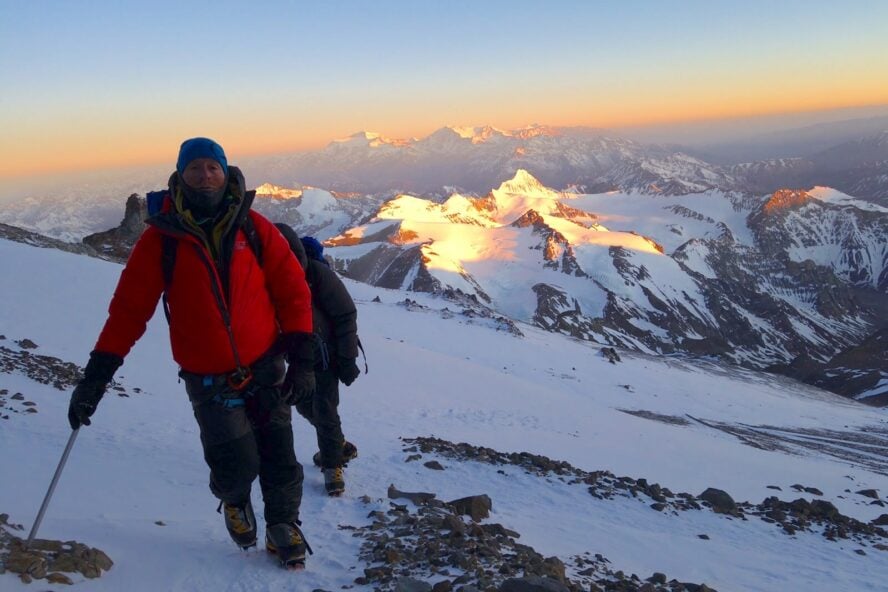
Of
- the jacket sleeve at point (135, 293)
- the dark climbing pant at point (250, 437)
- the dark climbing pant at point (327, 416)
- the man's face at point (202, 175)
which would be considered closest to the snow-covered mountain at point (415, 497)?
the dark climbing pant at point (327, 416)

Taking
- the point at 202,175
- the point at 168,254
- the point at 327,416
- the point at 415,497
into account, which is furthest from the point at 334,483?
the point at 202,175

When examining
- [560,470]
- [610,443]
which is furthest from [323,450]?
[610,443]

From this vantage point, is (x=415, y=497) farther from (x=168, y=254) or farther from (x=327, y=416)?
(x=168, y=254)

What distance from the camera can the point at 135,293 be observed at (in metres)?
4.48

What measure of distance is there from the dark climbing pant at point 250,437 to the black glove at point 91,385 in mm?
510

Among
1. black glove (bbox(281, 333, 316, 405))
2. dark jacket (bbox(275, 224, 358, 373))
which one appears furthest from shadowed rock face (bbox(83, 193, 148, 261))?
black glove (bbox(281, 333, 316, 405))

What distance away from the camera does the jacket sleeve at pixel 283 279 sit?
474 centimetres

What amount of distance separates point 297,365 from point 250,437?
2.34 ft

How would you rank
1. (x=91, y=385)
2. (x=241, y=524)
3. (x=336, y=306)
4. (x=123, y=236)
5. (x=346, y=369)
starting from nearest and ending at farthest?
1. (x=91, y=385)
2. (x=241, y=524)
3. (x=336, y=306)
4. (x=346, y=369)
5. (x=123, y=236)

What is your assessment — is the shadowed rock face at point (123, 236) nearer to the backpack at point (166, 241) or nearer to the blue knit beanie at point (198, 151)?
the backpack at point (166, 241)

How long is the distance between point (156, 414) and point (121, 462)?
13.1 ft

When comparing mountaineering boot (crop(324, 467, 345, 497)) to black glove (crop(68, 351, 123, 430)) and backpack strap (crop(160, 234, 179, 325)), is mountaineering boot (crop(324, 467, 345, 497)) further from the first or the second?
backpack strap (crop(160, 234, 179, 325))

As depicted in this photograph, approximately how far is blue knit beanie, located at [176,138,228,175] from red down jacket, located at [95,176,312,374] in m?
0.38

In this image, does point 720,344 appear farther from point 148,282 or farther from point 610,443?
point 148,282
